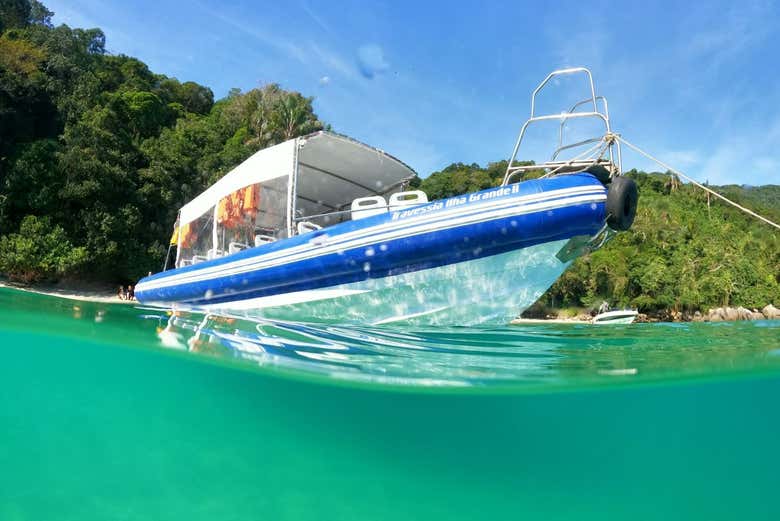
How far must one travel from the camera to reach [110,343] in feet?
18.0

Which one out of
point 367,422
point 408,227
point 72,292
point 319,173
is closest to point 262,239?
point 319,173

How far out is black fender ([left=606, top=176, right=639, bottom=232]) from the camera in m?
5.06

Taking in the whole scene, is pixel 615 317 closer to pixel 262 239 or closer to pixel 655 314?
pixel 655 314

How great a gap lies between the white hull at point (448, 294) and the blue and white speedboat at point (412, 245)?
1 centimetres

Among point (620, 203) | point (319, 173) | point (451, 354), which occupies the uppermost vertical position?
point (319, 173)

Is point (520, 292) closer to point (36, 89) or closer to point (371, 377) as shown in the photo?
point (371, 377)

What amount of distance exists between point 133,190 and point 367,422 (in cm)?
2060

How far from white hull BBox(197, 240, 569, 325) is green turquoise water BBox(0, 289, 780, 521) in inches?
10.6

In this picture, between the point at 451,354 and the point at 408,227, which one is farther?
the point at 408,227

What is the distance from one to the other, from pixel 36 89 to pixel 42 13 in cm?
2634

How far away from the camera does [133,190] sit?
22500 mm

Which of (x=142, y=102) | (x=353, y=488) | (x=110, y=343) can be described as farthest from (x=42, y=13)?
(x=353, y=488)

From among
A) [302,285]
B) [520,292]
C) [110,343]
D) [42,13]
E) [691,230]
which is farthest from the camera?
[42,13]

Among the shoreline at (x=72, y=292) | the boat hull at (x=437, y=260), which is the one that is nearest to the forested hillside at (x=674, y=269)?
the shoreline at (x=72, y=292)
